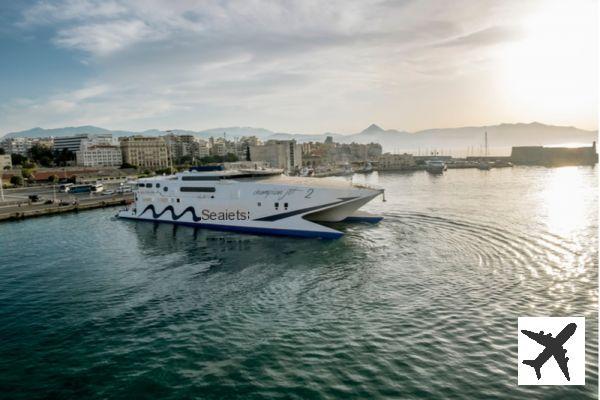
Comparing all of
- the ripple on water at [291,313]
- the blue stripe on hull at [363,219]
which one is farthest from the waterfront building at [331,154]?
the ripple on water at [291,313]

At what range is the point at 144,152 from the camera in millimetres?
137750

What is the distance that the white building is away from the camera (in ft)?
437

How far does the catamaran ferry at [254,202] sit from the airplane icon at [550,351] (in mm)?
17371

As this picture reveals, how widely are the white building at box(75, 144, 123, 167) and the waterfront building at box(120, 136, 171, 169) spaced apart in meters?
2.43

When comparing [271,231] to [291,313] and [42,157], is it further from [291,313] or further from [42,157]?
[42,157]

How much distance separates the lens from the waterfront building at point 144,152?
136m

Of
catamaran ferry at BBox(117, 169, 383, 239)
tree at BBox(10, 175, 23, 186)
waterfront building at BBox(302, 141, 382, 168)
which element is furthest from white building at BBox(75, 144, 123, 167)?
catamaran ferry at BBox(117, 169, 383, 239)

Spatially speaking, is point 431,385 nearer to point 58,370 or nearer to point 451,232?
point 58,370

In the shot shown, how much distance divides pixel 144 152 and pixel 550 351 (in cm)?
14249

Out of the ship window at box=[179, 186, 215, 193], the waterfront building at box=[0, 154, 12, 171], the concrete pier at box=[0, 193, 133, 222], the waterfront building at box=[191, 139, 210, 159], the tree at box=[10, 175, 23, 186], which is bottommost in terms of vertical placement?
the concrete pier at box=[0, 193, 133, 222]

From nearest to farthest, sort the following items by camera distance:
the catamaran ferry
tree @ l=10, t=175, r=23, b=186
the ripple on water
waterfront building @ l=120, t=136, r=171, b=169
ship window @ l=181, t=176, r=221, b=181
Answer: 1. the ripple on water
2. the catamaran ferry
3. ship window @ l=181, t=176, r=221, b=181
4. tree @ l=10, t=175, r=23, b=186
5. waterfront building @ l=120, t=136, r=171, b=169

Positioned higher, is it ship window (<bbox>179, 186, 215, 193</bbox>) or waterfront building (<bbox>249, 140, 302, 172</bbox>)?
waterfront building (<bbox>249, 140, 302, 172</bbox>)

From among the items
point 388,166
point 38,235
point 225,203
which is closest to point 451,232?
point 225,203

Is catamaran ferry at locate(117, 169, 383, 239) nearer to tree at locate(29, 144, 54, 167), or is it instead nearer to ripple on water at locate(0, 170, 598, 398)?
ripple on water at locate(0, 170, 598, 398)
